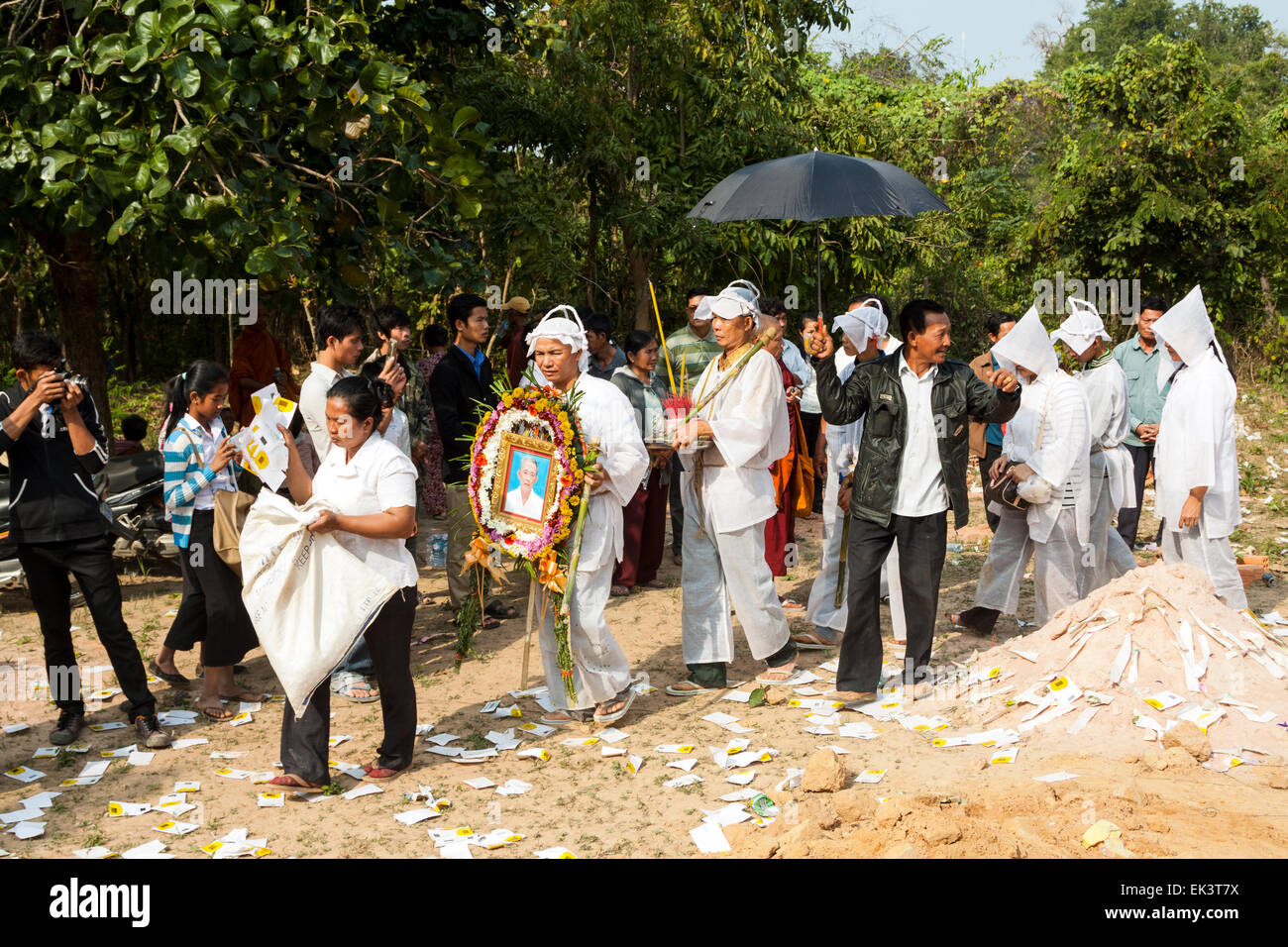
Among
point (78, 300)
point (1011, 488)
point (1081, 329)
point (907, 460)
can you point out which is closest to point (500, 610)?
point (907, 460)

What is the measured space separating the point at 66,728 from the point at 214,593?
0.99 metres

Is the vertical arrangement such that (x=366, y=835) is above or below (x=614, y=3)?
below

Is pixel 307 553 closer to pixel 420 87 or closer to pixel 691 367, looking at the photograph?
pixel 420 87

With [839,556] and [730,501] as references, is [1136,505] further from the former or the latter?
[730,501]

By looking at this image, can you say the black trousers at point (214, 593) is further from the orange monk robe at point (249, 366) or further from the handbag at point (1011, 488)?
the handbag at point (1011, 488)

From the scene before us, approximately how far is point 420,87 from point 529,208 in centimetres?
464

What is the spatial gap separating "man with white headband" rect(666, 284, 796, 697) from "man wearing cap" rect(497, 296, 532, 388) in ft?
9.00

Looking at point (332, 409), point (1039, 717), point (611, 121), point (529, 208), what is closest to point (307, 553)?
point (332, 409)

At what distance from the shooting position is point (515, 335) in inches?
378

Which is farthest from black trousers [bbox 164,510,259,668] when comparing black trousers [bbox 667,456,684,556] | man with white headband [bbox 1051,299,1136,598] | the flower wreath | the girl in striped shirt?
man with white headband [bbox 1051,299,1136,598]

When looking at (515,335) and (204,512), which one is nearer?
(204,512)

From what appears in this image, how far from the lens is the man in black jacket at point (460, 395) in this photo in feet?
26.4

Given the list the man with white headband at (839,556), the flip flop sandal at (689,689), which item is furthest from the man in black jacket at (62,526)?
the man with white headband at (839,556)

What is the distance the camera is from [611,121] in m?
12.2
